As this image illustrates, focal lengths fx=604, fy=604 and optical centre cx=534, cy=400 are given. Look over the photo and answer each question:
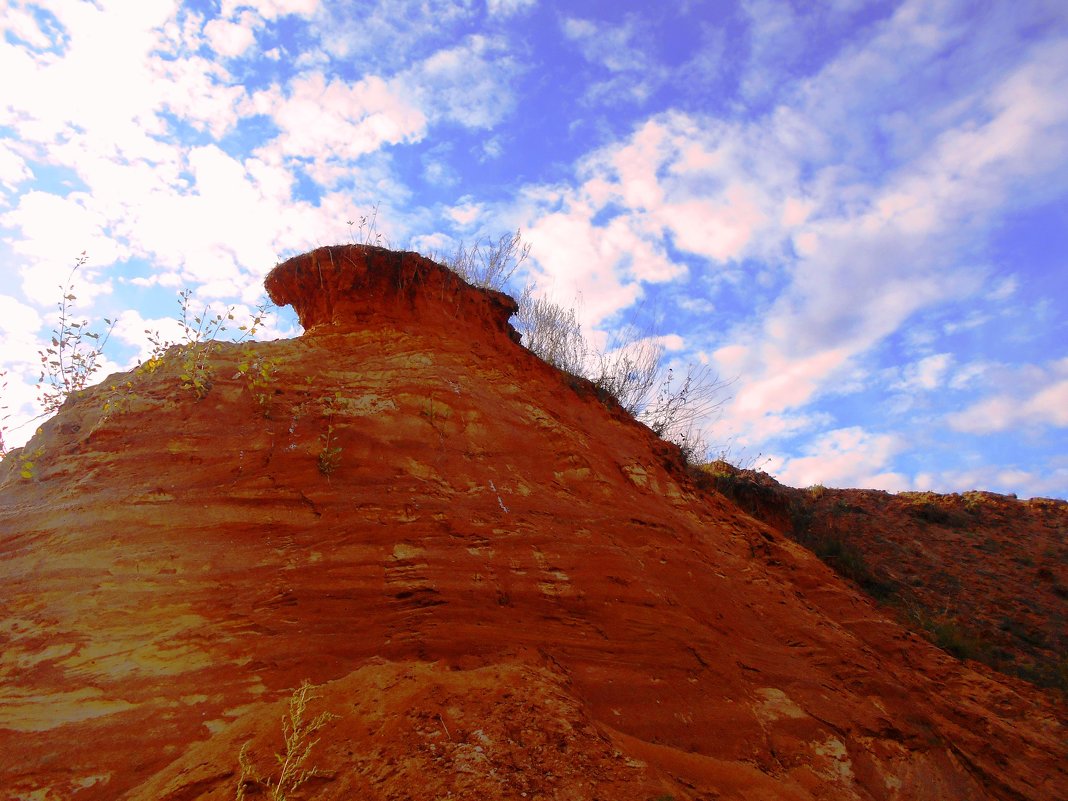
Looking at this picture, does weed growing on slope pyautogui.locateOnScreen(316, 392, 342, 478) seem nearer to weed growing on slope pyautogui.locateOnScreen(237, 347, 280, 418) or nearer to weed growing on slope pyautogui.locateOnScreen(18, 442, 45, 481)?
weed growing on slope pyautogui.locateOnScreen(237, 347, 280, 418)

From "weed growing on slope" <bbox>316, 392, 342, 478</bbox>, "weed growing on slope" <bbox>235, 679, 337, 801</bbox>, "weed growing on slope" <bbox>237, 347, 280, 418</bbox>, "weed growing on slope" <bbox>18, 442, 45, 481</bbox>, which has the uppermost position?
"weed growing on slope" <bbox>237, 347, 280, 418</bbox>

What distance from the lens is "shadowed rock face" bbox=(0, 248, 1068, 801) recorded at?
10.4ft

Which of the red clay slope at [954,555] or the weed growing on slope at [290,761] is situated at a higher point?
the red clay slope at [954,555]

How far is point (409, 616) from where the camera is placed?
4.14m

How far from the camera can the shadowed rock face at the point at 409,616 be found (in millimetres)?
3162

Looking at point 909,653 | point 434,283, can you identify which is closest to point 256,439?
point 434,283

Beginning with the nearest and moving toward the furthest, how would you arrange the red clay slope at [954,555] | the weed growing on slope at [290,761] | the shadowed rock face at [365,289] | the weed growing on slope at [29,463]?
the weed growing on slope at [290,761] → the weed growing on slope at [29,463] → the shadowed rock face at [365,289] → the red clay slope at [954,555]

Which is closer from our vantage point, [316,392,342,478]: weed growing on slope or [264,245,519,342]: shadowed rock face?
[316,392,342,478]: weed growing on slope

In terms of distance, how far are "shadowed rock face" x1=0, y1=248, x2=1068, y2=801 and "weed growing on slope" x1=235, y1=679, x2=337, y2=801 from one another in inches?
1.5

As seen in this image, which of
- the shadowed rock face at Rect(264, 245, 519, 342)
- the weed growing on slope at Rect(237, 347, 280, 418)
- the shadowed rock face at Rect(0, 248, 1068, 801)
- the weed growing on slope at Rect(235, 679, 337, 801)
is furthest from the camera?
the shadowed rock face at Rect(264, 245, 519, 342)

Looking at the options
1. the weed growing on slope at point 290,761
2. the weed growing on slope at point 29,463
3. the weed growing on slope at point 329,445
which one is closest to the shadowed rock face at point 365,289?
the weed growing on slope at point 329,445

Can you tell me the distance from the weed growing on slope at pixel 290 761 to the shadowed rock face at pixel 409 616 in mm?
39

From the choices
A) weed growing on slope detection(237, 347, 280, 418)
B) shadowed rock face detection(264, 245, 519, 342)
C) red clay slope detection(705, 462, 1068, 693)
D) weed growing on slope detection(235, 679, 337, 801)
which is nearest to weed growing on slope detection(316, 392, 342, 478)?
weed growing on slope detection(237, 347, 280, 418)

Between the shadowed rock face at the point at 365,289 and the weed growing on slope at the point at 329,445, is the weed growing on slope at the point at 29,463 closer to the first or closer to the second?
the weed growing on slope at the point at 329,445
